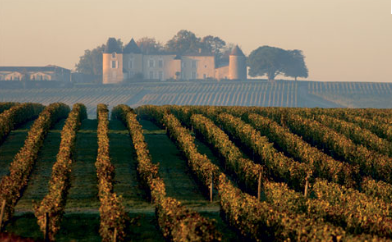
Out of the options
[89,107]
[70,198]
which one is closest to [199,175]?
[70,198]

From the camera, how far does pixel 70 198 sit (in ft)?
113

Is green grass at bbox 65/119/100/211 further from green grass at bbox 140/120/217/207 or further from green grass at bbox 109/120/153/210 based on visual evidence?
green grass at bbox 140/120/217/207

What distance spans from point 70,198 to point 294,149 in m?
17.8

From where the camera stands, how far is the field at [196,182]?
23.6 meters

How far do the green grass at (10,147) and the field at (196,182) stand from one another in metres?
0.11

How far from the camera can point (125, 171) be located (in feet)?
137

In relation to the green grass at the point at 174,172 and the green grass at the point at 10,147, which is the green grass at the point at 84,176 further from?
the green grass at the point at 10,147

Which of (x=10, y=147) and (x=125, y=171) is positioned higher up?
(x=10, y=147)

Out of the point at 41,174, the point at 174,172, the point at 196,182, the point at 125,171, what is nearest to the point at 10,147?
the point at 41,174

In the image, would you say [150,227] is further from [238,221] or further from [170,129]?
[170,129]

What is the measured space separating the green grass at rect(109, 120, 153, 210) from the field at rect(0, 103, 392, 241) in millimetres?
76

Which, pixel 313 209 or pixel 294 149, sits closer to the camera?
pixel 313 209

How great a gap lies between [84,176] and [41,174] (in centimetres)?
285

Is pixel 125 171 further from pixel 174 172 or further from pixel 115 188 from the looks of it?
pixel 115 188
